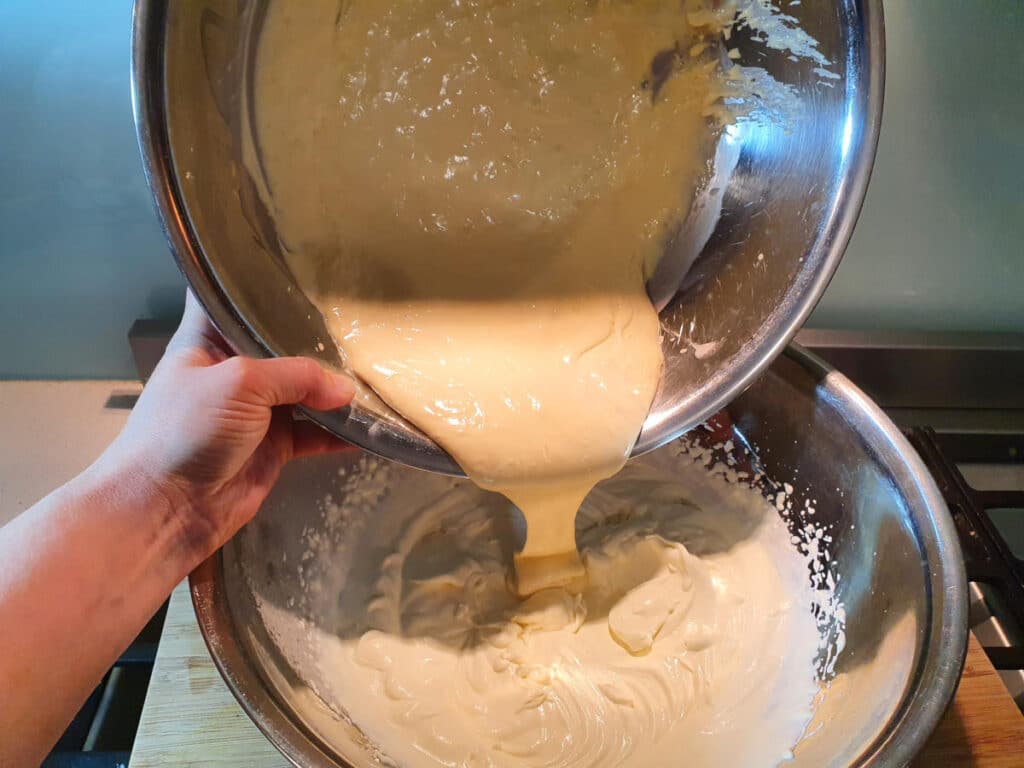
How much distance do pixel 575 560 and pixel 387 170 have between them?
0.63m

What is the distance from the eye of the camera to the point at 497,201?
0.94m

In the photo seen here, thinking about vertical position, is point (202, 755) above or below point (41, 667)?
below

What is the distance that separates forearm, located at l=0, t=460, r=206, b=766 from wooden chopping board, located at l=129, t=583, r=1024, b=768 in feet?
0.55

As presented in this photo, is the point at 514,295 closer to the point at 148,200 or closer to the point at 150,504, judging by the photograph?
the point at 150,504

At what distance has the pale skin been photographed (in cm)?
77

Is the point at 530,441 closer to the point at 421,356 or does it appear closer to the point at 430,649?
the point at 421,356

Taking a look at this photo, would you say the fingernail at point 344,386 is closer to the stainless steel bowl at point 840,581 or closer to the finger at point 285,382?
the finger at point 285,382

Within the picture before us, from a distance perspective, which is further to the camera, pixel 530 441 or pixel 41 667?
pixel 530 441

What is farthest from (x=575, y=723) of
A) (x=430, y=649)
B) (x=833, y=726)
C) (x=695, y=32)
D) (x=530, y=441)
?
(x=695, y=32)

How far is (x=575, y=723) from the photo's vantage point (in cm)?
105

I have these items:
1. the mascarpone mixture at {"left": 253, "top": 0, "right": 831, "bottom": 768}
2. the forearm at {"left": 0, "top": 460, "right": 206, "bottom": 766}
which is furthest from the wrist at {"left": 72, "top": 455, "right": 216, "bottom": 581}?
the mascarpone mixture at {"left": 253, "top": 0, "right": 831, "bottom": 768}

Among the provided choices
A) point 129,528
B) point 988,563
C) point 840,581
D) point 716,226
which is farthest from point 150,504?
point 988,563

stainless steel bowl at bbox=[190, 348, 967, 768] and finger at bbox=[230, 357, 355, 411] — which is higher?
finger at bbox=[230, 357, 355, 411]

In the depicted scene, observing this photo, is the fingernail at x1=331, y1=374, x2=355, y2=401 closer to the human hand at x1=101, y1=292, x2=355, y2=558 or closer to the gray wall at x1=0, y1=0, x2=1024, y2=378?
the human hand at x1=101, y1=292, x2=355, y2=558
